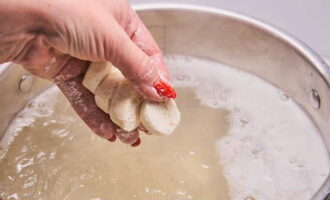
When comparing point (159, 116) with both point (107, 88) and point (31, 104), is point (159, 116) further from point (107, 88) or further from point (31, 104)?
point (31, 104)

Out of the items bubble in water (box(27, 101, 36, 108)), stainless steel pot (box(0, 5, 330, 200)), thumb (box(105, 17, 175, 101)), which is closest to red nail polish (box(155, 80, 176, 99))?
thumb (box(105, 17, 175, 101))

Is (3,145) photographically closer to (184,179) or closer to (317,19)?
(184,179)

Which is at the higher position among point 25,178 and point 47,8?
point 47,8

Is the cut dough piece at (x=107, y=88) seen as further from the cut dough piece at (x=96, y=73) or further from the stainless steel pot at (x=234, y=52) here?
the stainless steel pot at (x=234, y=52)

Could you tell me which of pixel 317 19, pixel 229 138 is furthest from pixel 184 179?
pixel 317 19

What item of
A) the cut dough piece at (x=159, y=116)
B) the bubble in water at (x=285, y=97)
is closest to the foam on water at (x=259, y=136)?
the bubble in water at (x=285, y=97)

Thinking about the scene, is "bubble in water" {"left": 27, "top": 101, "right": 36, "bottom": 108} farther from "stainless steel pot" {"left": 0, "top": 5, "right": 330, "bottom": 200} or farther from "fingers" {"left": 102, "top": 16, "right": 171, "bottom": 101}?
"fingers" {"left": 102, "top": 16, "right": 171, "bottom": 101}
